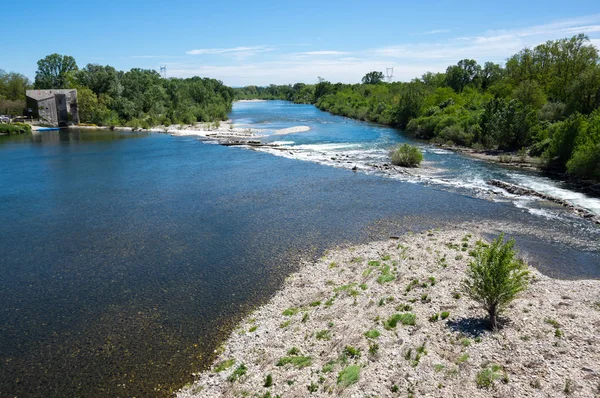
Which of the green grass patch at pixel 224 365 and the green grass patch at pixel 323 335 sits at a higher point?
the green grass patch at pixel 323 335

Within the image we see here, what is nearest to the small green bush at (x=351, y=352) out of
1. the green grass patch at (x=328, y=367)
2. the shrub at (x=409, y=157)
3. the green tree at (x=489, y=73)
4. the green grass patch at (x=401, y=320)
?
the green grass patch at (x=328, y=367)

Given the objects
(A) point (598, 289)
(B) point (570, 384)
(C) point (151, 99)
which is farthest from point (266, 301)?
(C) point (151, 99)

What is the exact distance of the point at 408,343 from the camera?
15562 millimetres

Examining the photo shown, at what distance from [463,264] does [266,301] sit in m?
10.9

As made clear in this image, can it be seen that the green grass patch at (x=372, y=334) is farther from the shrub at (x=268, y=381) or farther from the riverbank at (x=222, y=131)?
the riverbank at (x=222, y=131)

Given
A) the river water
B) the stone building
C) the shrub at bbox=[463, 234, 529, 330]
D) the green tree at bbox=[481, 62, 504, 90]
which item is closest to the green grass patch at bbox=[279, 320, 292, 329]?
the river water

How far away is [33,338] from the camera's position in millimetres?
18297

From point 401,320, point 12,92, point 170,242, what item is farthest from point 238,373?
point 12,92

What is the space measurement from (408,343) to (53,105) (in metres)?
121

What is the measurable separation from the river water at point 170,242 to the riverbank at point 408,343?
2.09 meters

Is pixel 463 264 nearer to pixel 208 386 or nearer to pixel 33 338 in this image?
pixel 208 386

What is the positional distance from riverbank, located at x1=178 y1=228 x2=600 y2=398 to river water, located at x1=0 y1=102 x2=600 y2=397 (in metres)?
2.09

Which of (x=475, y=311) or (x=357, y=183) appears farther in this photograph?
(x=357, y=183)

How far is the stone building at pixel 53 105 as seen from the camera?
357ft
